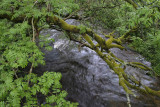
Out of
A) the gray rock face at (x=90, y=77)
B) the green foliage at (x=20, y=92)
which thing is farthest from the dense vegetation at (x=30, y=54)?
the gray rock face at (x=90, y=77)

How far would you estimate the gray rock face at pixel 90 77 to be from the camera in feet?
12.3

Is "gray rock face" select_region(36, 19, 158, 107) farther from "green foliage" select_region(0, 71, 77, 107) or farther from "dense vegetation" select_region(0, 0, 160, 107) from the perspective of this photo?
"green foliage" select_region(0, 71, 77, 107)

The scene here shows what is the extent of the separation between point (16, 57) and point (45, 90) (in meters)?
0.87

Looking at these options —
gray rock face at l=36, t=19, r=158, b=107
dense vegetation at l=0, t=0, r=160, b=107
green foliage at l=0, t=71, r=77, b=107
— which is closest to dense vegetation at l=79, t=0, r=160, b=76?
dense vegetation at l=0, t=0, r=160, b=107

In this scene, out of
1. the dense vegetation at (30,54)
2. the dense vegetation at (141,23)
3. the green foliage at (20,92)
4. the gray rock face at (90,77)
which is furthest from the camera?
the gray rock face at (90,77)

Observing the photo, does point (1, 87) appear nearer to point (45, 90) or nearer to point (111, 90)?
point (45, 90)

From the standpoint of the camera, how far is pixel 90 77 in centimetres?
467

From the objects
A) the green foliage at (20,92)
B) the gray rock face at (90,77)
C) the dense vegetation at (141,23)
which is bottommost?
the gray rock face at (90,77)

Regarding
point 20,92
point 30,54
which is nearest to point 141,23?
point 30,54

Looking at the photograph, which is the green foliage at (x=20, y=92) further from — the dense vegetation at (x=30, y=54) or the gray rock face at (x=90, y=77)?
the gray rock face at (x=90, y=77)

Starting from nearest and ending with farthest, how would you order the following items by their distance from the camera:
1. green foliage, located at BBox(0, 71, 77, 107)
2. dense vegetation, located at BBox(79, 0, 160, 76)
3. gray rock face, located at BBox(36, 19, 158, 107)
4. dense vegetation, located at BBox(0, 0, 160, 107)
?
1. green foliage, located at BBox(0, 71, 77, 107)
2. dense vegetation, located at BBox(0, 0, 160, 107)
3. dense vegetation, located at BBox(79, 0, 160, 76)
4. gray rock face, located at BBox(36, 19, 158, 107)

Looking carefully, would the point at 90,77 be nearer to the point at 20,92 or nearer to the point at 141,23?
the point at 141,23

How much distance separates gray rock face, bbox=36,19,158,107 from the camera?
3.74 m

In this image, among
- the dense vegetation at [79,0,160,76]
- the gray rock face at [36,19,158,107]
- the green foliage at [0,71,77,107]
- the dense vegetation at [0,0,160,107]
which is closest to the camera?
the green foliage at [0,71,77,107]
